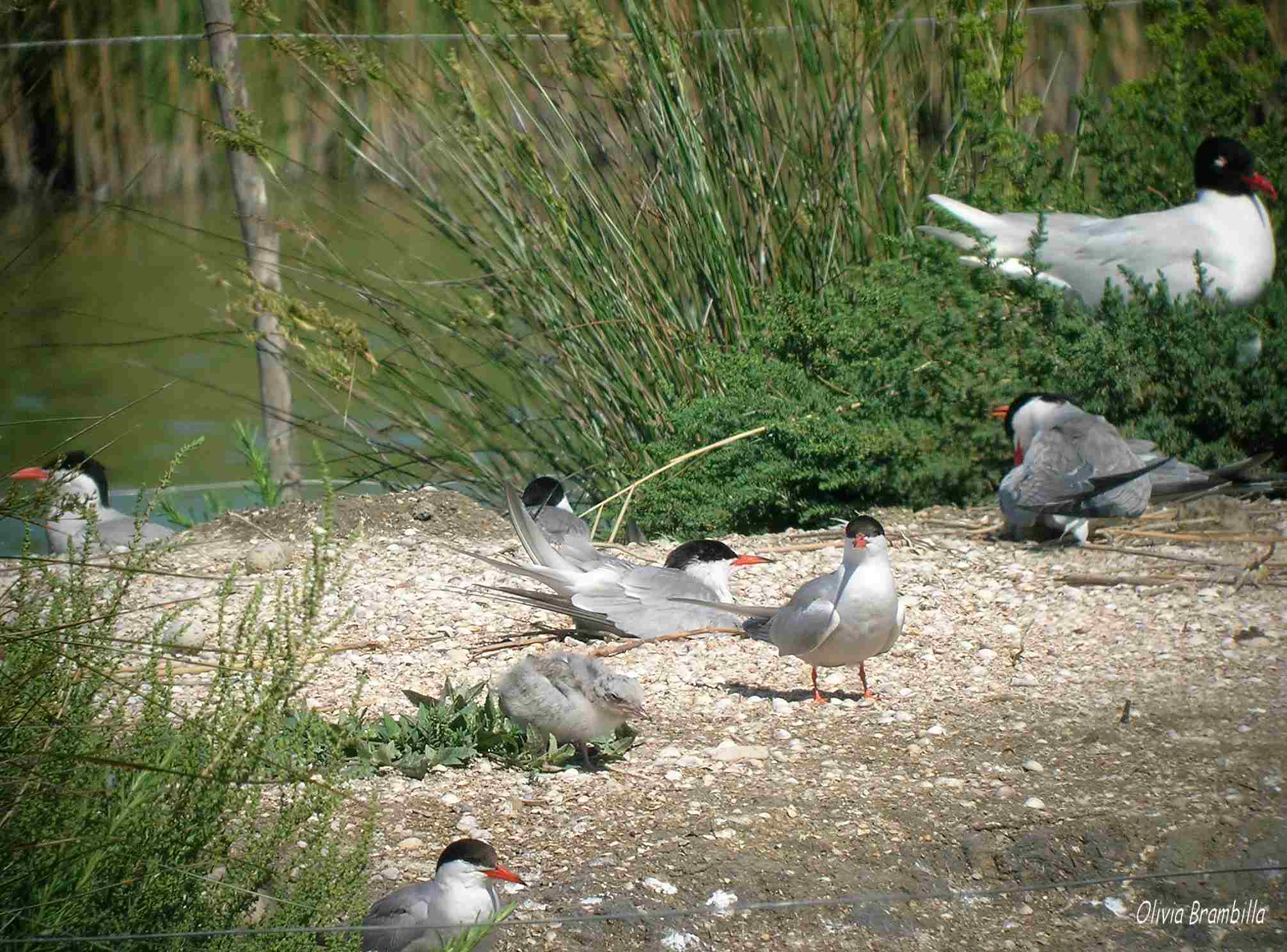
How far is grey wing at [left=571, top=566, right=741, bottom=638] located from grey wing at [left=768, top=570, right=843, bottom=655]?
333 mm

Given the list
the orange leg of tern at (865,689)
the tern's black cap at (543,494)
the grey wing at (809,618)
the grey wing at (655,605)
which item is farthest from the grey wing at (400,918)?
the tern's black cap at (543,494)

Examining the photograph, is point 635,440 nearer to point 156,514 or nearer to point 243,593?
point 243,593

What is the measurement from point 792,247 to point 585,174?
719 mm

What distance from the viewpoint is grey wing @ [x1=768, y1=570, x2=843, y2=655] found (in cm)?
280

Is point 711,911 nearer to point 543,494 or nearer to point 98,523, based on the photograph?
point 98,523

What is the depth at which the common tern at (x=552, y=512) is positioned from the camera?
3.91 metres

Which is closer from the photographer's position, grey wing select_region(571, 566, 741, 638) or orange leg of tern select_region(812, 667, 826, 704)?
orange leg of tern select_region(812, 667, 826, 704)

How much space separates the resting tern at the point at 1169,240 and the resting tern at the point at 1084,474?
64 cm

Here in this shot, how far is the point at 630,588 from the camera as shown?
3.32 metres

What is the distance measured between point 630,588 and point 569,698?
33.6 inches

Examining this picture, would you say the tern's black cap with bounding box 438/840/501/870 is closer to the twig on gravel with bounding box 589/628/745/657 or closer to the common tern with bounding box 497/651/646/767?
the common tern with bounding box 497/651/646/767

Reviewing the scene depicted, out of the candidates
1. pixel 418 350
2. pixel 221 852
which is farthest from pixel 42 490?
pixel 418 350

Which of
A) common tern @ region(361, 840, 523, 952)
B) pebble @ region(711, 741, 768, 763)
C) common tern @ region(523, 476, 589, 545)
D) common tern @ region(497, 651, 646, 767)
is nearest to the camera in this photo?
common tern @ region(361, 840, 523, 952)

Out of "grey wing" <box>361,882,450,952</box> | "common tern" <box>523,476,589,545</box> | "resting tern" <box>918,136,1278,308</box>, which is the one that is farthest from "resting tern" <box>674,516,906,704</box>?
"resting tern" <box>918,136,1278,308</box>
